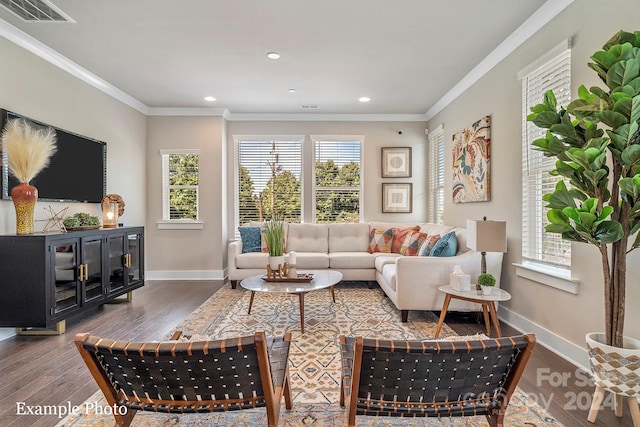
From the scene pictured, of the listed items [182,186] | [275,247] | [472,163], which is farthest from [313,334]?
[182,186]

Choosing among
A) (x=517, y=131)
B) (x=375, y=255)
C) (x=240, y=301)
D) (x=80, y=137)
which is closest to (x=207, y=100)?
(x=80, y=137)

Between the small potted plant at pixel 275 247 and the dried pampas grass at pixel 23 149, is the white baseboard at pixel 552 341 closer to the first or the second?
the small potted plant at pixel 275 247

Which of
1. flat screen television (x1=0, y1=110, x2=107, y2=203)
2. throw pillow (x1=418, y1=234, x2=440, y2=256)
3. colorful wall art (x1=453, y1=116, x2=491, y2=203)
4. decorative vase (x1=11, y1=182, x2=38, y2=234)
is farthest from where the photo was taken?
throw pillow (x1=418, y1=234, x2=440, y2=256)

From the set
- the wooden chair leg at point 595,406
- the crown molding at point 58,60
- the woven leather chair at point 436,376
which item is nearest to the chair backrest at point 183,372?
the woven leather chair at point 436,376

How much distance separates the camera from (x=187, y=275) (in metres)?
5.29

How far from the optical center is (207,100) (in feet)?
15.9

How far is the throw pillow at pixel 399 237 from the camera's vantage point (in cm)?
479

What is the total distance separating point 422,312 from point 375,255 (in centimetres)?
127

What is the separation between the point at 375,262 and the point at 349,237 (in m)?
0.80

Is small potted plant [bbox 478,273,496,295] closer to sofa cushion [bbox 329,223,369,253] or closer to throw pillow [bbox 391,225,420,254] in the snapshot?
throw pillow [bbox 391,225,420,254]

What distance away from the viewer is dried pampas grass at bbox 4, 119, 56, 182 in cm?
281

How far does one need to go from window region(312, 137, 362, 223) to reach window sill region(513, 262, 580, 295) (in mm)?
3016

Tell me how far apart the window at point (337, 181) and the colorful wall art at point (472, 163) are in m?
1.74

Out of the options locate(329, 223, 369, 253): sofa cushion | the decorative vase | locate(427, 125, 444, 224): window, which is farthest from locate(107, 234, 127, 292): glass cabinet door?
locate(427, 125, 444, 224): window
